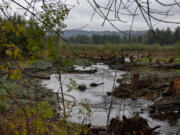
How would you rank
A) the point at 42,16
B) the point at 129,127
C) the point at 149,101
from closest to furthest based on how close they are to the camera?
the point at 42,16
the point at 129,127
the point at 149,101

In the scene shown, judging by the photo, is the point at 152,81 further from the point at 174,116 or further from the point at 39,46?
the point at 39,46

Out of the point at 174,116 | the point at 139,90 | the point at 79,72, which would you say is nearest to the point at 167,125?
the point at 174,116

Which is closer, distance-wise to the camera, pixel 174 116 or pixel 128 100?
pixel 174 116

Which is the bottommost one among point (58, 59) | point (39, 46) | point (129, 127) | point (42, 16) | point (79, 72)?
point (79, 72)

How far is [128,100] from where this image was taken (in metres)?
8.24

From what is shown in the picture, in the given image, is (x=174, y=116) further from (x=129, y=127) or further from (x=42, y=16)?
(x=42, y=16)

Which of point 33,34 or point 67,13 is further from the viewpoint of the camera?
point 67,13

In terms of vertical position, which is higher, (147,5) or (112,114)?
(147,5)

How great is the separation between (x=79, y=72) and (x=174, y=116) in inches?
432

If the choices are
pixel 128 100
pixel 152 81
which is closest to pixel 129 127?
pixel 128 100

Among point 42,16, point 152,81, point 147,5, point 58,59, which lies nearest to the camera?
point 147,5

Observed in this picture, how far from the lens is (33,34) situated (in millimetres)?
2299

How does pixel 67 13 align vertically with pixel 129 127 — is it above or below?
above

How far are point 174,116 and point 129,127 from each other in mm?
2691
